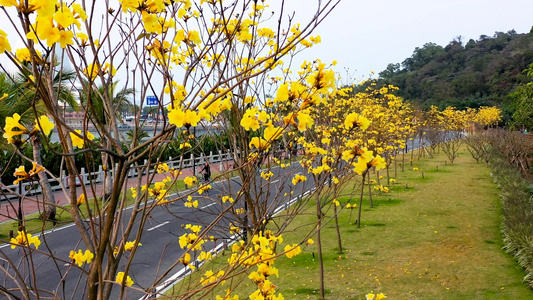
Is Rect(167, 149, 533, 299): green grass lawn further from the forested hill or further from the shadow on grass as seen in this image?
the forested hill

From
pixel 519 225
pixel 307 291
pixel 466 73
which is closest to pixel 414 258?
→ pixel 519 225

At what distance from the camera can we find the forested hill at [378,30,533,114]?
2031 inches

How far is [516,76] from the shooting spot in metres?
49.0

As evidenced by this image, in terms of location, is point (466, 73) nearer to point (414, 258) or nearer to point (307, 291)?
point (414, 258)

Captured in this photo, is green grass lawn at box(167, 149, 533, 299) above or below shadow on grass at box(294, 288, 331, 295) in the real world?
above

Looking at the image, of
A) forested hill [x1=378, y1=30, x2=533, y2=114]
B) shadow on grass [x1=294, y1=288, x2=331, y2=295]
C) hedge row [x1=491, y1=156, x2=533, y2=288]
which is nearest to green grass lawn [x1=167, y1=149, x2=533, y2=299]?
shadow on grass [x1=294, y1=288, x2=331, y2=295]

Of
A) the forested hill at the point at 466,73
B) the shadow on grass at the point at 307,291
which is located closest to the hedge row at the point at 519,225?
the shadow on grass at the point at 307,291

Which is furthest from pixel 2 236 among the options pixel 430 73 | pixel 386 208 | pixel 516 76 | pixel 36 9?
pixel 430 73

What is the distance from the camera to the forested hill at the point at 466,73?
2031 inches

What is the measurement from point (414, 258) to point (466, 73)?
61.3 m

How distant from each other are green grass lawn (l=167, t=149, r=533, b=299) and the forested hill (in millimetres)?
39071

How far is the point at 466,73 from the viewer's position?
199 feet

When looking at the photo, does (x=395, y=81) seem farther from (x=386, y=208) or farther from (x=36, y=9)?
(x=36, y=9)

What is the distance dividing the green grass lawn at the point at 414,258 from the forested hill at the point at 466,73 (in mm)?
39071
